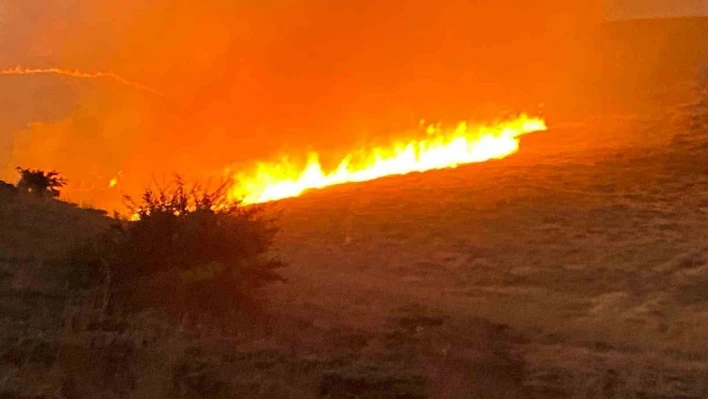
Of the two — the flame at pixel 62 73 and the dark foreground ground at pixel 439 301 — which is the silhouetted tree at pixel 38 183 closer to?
the dark foreground ground at pixel 439 301

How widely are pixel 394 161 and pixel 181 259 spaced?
51.4 feet

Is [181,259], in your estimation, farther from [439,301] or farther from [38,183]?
[38,183]

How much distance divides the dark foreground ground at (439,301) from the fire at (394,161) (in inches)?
87.6

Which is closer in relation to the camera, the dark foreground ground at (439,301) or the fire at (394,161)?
the dark foreground ground at (439,301)

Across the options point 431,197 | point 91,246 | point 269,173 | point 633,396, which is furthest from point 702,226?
point 269,173

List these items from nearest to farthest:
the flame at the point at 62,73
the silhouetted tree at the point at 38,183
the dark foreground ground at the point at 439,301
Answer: the dark foreground ground at the point at 439,301, the silhouetted tree at the point at 38,183, the flame at the point at 62,73

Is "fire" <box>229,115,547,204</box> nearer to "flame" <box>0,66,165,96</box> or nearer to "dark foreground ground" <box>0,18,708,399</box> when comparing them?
"dark foreground ground" <box>0,18,708,399</box>

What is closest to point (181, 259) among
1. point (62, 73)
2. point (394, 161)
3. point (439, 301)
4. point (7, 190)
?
point (439, 301)

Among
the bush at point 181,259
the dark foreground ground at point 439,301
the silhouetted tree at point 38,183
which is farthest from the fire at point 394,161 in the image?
the bush at point 181,259

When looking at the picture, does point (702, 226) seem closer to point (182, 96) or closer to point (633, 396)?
point (633, 396)

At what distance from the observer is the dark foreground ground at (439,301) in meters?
6.44

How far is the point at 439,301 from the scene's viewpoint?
406 inches

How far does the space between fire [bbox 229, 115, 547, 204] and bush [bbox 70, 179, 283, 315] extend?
1057 cm

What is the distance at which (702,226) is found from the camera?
1409 centimetres
